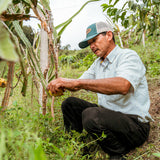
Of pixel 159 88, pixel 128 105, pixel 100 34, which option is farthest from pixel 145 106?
pixel 159 88

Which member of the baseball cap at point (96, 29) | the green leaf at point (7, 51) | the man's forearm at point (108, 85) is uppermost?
the baseball cap at point (96, 29)

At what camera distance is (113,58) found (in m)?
1.38

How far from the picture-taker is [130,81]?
1.12m

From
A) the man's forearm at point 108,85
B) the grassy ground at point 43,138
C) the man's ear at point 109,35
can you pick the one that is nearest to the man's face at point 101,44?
the man's ear at point 109,35

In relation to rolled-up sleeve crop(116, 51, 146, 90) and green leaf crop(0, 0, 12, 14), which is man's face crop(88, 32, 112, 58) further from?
green leaf crop(0, 0, 12, 14)

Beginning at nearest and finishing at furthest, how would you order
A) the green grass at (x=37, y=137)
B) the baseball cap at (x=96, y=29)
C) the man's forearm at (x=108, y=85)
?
the green grass at (x=37, y=137), the man's forearm at (x=108, y=85), the baseball cap at (x=96, y=29)

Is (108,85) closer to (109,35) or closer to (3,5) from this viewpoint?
(109,35)

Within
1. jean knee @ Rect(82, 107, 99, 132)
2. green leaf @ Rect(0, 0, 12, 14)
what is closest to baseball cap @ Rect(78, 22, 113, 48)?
jean knee @ Rect(82, 107, 99, 132)

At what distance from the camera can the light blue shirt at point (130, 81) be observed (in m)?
1.16

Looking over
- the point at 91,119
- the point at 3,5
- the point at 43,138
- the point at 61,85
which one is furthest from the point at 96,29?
the point at 3,5

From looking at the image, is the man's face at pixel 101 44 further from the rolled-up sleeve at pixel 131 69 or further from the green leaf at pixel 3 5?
the green leaf at pixel 3 5

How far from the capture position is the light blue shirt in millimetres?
1159

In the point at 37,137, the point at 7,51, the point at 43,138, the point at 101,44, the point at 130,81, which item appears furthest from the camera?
the point at 101,44

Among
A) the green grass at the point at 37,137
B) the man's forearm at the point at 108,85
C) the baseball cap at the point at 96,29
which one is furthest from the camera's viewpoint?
the baseball cap at the point at 96,29
